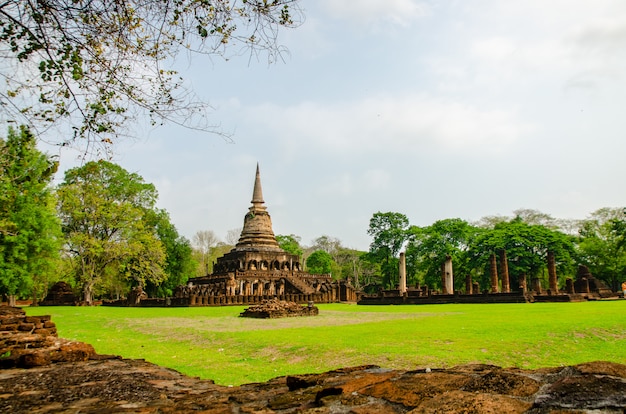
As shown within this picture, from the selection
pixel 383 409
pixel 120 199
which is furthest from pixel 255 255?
pixel 383 409

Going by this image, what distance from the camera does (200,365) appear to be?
344 inches

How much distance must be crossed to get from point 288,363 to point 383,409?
6326 millimetres

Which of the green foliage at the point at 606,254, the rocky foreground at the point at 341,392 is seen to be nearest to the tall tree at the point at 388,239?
the green foliage at the point at 606,254

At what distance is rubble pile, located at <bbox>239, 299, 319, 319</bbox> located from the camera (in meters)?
19.5

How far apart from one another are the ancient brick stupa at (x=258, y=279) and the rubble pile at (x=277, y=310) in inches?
466

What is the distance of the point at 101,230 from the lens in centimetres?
3819

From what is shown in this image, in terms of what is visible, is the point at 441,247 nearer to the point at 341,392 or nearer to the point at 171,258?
the point at 171,258

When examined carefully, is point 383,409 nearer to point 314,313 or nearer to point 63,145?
point 63,145

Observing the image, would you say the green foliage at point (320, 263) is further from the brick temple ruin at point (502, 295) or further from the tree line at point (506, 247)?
A: the brick temple ruin at point (502, 295)

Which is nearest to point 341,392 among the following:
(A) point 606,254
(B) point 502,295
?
(B) point 502,295

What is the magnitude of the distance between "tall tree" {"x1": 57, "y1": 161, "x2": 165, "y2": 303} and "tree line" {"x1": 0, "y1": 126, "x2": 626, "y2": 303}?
0.08 metres

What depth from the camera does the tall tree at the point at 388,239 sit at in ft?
185

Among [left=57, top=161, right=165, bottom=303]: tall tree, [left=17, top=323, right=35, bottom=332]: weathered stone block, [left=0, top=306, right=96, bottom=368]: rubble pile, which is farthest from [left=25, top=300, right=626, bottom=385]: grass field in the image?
[left=57, top=161, right=165, bottom=303]: tall tree

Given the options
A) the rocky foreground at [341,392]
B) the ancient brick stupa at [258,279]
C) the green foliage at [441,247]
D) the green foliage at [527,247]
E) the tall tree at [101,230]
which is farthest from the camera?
the green foliage at [441,247]
